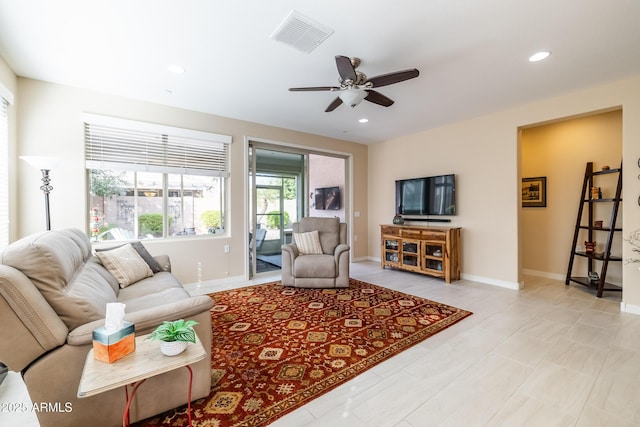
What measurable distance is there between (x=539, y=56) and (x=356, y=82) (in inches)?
68.2

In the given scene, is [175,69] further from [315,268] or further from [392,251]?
[392,251]

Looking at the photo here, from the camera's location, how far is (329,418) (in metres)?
1.52

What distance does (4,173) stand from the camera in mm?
2609

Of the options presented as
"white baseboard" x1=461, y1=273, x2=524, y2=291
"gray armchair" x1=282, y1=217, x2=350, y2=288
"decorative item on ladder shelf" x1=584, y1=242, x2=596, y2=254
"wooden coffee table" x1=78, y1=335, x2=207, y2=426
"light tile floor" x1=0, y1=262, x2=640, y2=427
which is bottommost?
"light tile floor" x1=0, y1=262, x2=640, y2=427

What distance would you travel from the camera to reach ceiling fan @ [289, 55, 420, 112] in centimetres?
218

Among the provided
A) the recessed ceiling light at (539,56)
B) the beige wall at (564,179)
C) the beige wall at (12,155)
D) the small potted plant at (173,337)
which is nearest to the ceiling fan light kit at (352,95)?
the recessed ceiling light at (539,56)

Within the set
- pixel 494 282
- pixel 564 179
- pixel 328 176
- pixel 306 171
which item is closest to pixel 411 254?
pixel 494 282

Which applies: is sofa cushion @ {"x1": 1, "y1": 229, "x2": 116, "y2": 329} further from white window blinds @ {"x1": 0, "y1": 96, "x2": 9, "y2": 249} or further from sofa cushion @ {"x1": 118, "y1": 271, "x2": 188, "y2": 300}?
white window blinds @ {"x1": 0, "y1": 96, "x2": 9, "y2": 249}

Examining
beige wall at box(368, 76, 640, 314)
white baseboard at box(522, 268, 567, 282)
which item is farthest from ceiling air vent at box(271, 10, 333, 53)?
white baseboard at box(522, 268, 567, 282)

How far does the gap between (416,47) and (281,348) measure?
9.27 feet

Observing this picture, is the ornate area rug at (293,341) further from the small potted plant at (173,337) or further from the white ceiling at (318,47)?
the white ceiling at (318,47)

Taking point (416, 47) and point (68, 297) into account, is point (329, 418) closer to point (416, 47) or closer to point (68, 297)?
point (68, 297)

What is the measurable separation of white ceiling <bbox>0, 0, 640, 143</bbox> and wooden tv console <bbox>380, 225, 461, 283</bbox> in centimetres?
202

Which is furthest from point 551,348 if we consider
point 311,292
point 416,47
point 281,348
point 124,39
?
point 124,39
